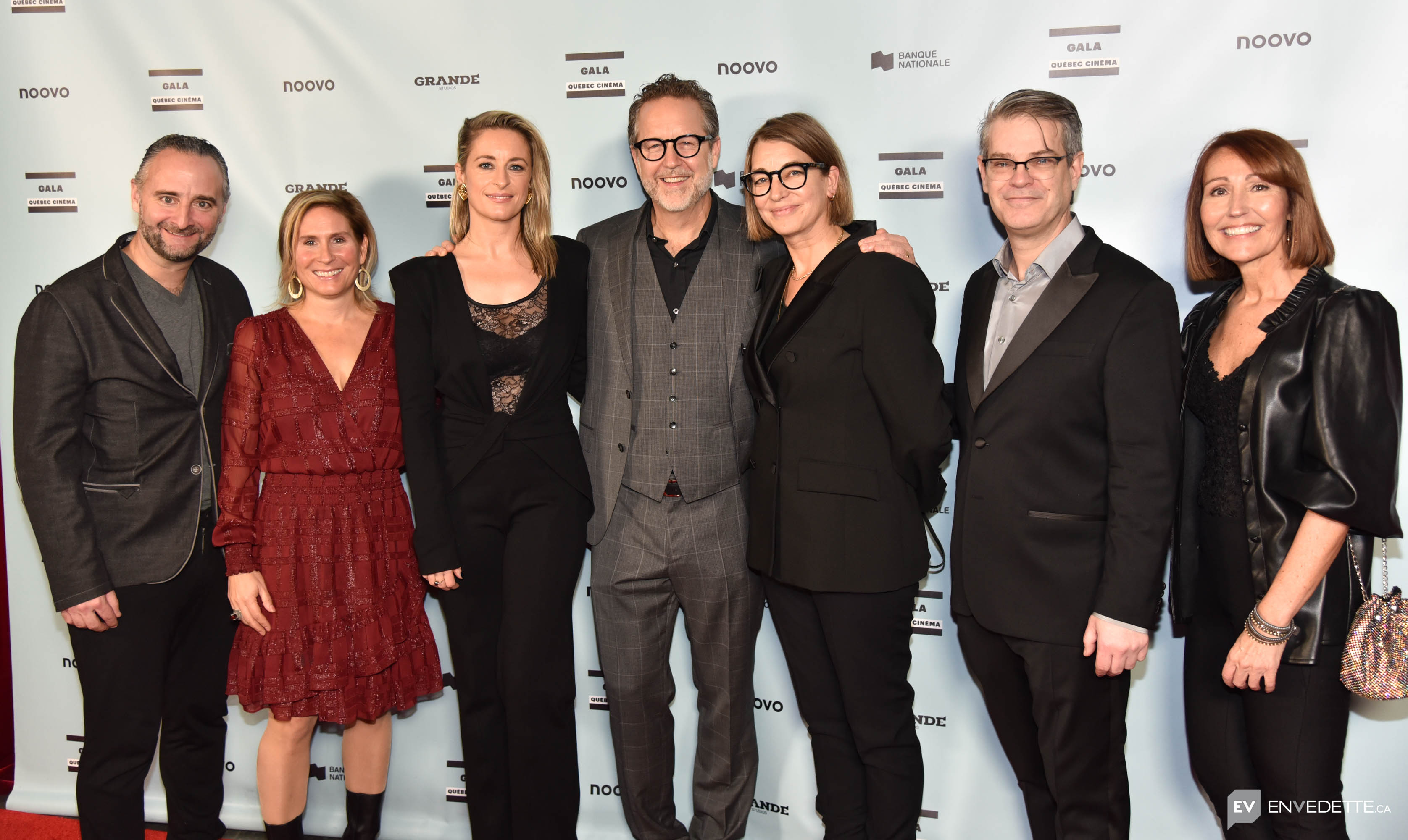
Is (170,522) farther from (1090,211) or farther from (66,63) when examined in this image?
(1090,211)

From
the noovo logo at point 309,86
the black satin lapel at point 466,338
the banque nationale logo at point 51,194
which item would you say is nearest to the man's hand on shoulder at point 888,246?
the black satin lapel at point 466,338

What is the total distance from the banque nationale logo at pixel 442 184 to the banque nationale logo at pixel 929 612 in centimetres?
204

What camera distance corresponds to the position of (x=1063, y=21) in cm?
246

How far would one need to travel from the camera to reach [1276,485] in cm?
174

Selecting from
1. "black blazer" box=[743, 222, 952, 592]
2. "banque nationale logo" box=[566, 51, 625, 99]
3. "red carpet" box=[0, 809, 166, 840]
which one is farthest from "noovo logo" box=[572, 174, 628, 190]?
"red carpet" box=[0, 809, 166, 840]

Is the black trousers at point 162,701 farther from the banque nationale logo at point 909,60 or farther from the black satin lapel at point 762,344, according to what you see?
the banque nationale logo at point 909,60

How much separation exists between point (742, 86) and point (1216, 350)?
Result: 155 cm

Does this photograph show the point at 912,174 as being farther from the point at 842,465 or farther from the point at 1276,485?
the point at 1276,485

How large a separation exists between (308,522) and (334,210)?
0.83 m

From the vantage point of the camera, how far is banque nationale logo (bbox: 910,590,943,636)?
8.84ft

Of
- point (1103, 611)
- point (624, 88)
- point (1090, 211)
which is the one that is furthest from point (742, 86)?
point (1103, 611)

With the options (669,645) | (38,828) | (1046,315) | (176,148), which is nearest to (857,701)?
(669,645)

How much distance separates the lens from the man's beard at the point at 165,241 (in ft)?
7.54

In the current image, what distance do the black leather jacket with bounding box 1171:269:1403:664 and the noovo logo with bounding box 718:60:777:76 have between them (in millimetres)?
1559
